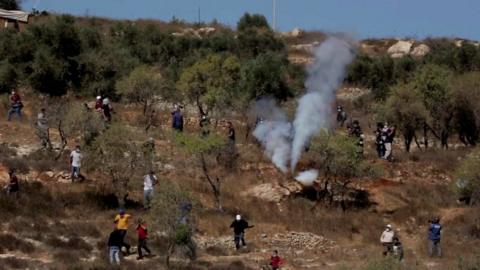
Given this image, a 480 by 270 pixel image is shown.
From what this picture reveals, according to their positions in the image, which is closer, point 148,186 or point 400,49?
point 148,186

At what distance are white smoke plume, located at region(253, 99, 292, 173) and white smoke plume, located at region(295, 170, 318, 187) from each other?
0.84 meters

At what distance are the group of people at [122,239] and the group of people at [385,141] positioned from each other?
43.6 feet

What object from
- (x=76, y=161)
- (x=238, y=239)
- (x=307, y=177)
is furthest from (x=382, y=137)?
(x=76, y=161)

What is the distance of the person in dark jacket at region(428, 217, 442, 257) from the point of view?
28.2 metres

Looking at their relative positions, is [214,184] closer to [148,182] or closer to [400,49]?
[148,182]

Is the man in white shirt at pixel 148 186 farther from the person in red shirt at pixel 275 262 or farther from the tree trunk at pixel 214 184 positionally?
the person in red shirt at pixel 275 262

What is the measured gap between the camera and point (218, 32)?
79.2 meters

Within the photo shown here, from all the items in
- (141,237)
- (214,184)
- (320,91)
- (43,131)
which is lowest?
(141,237)

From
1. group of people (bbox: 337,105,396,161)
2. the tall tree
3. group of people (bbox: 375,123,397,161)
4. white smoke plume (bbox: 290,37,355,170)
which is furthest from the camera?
the tall tree

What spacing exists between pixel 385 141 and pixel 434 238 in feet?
32.1

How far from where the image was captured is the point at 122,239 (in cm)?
2559

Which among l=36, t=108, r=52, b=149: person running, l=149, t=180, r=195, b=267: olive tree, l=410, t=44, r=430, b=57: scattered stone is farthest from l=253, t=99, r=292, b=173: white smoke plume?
l=410, t=44, r=430, b=57: scattered stone

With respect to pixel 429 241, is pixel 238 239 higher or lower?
higher

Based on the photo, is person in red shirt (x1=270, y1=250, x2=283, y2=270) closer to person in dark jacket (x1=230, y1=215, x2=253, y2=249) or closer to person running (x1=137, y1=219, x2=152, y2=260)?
person in dark jacket (x1=230, y1=215, x2=253, y2=249)
